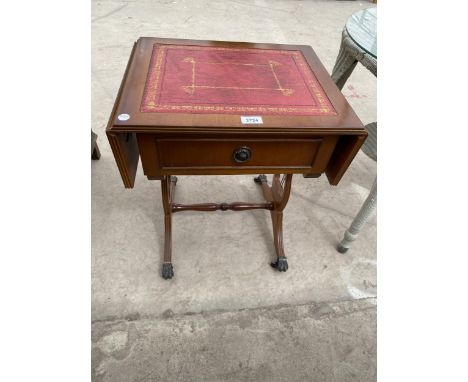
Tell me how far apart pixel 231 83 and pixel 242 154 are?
0.28 meters

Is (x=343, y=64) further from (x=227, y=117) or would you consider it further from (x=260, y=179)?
(x=227, y=117)

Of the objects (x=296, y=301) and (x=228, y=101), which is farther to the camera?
(x=296, y=301)

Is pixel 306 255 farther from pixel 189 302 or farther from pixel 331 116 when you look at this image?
pixel 331 116

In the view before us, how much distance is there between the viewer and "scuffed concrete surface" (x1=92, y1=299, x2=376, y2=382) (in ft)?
4.27

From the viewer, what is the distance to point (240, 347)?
1376 millimetres

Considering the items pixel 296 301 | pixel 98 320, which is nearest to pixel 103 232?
pixel 98 320

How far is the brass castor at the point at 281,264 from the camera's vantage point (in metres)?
1.63

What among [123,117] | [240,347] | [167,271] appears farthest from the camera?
[167,271]

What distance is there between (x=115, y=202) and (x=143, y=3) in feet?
12.8

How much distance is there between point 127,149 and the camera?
3.53ft

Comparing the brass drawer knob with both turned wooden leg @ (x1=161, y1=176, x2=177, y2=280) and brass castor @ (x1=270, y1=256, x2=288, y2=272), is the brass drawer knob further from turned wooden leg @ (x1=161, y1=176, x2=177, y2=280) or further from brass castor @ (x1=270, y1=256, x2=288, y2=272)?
brass castor @ (x1=270, y1=256, x2=288, y2=272)

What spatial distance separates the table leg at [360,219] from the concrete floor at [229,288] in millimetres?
75

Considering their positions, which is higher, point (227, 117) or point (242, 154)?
point (227, 117)

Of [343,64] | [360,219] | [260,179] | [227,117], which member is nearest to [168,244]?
[260,179]
